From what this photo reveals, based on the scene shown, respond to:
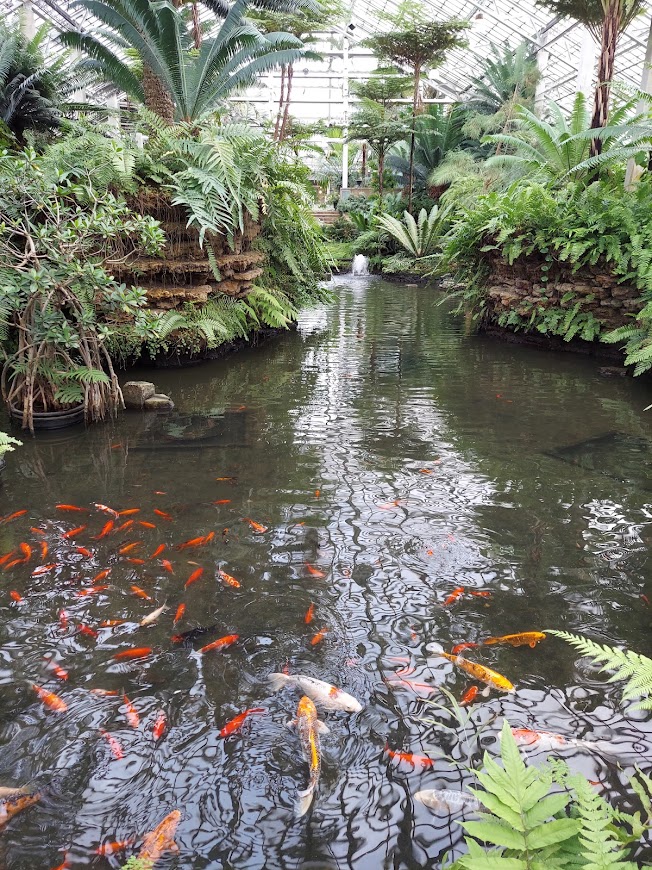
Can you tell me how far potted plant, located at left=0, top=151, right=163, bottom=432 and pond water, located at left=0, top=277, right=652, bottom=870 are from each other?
1.38 ft

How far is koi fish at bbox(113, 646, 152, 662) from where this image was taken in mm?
2770

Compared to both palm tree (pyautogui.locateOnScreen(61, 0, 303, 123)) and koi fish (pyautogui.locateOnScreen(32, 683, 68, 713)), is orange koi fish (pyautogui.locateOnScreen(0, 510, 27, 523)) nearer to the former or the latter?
koi fish (pyautogui.locateOnScreen(32, 683, 68, 713))

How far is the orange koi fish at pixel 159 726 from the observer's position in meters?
2.34

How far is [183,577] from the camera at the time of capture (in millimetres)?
3396

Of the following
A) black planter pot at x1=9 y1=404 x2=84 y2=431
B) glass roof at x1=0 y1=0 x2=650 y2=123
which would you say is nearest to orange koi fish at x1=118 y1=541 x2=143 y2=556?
black planter pot at x1=9 y1=404 x2=84 y2=431

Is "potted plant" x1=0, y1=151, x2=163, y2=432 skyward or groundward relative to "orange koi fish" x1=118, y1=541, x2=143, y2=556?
skyward

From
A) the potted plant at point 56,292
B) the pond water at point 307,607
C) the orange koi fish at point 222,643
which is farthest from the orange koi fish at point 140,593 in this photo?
the potted plant at point 56,292

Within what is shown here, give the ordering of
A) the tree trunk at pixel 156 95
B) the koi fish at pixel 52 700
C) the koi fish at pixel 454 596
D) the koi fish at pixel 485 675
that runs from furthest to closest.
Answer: the tree trunk at pixel 156 95
the koi fish at pixel 454 596
the koi fish at pixel 485 675
the koi fish at pixel 52 700

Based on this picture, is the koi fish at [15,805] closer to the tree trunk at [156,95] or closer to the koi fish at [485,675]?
the koi fish at [485,675]

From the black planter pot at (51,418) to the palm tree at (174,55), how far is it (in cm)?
507

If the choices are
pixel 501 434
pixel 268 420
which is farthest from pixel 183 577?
pixel 501 434

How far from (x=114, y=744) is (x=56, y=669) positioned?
56cm

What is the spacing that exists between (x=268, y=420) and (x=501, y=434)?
2228 millimetres

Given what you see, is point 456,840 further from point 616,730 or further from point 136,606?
point 136,606
